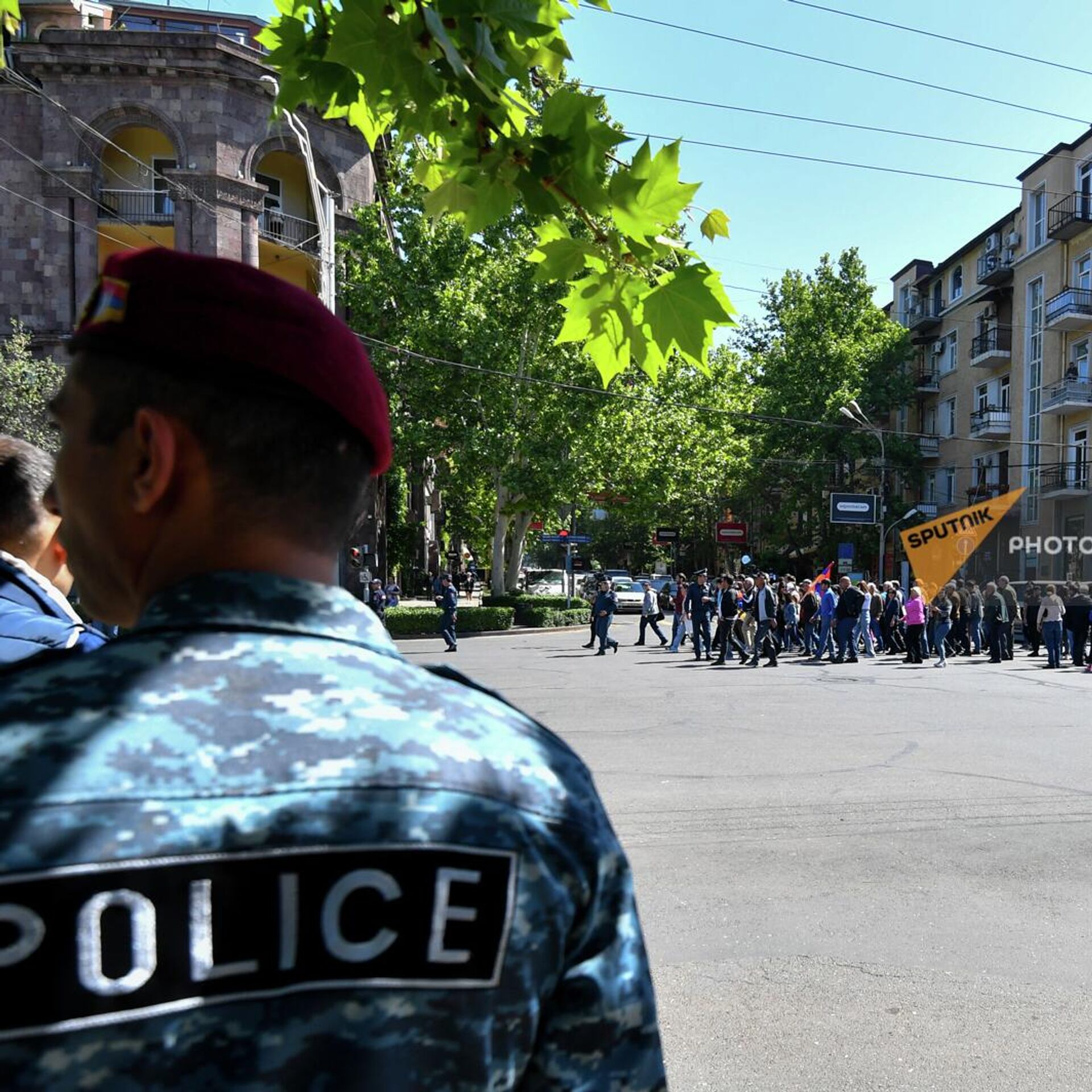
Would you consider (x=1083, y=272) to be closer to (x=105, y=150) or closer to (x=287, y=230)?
(x=287, y=230)

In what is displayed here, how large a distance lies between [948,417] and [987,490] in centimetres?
568

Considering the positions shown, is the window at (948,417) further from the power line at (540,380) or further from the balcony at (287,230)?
the balcony at (287,230)

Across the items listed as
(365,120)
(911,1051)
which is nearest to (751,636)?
(911,1051)

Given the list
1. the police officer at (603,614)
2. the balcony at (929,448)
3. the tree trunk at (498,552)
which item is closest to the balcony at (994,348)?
the balcony at (929,448)

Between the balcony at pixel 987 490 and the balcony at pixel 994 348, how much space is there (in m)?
5.14

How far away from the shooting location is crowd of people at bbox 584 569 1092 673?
57.6 feet

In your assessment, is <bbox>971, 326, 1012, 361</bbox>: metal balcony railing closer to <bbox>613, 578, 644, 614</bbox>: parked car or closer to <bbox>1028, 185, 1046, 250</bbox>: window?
Answer: <bbox>1028, 185, 1046, 250</bbox>: window

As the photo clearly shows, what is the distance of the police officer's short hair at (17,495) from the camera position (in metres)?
2.72

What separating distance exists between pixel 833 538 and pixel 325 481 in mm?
43796

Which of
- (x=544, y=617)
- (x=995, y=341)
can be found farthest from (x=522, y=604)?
(x=995, y=341)

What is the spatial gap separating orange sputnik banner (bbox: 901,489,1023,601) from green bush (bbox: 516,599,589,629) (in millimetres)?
10671

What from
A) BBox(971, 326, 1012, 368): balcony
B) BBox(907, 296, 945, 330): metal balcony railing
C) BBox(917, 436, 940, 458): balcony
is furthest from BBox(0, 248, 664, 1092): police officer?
BBox(907, 296, 945, 330): metal balcony railing

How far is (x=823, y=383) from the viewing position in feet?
134

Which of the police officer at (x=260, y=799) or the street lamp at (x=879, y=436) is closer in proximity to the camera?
the police officer at (x=260, y=799)
